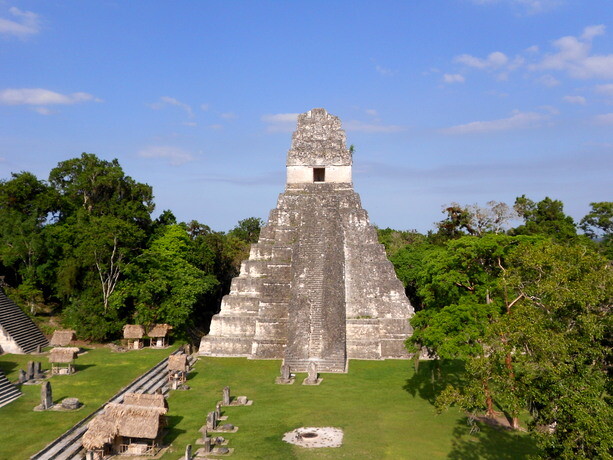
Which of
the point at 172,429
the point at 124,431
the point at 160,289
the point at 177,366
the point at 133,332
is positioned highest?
the point at 160,289

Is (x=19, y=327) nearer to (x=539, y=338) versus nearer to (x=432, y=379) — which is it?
(x=432, y=379)

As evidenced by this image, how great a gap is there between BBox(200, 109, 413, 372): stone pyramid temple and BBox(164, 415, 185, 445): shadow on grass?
6563mm

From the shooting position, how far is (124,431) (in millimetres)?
14406

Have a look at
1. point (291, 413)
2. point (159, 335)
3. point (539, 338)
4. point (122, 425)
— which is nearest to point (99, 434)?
point (122, 425)

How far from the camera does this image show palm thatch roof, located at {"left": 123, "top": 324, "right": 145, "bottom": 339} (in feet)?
88.9

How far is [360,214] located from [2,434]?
65.8 feet

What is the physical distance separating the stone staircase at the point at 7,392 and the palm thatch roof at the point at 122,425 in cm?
600

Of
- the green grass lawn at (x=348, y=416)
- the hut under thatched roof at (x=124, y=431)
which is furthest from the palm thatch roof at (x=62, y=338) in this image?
the hut under thatched roof at (x=124, y=431)

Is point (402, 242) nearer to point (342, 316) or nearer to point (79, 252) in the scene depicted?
point (342, 316)

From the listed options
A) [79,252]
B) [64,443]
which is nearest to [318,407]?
[64,443]

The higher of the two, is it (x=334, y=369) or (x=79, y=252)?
(x=79, y=252)

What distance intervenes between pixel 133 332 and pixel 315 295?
10450 mm

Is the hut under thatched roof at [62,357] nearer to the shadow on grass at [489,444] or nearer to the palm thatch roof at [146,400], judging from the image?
the palm thatch roof at [146,400]

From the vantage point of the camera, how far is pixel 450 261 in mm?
16375
